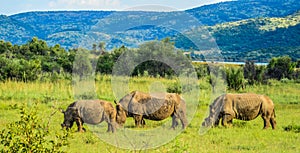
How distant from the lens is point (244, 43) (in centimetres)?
11338

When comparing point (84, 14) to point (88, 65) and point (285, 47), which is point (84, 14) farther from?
point (88, 65)

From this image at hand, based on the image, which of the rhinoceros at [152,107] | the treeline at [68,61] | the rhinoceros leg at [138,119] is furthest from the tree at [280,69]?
the rhinoceros leg at [138,119]

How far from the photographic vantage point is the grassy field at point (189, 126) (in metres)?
10.9

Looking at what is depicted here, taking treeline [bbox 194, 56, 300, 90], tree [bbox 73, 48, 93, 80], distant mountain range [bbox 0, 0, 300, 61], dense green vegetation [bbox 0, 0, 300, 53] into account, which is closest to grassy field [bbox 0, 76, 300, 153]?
treeline [bbox 194, 56, 300, 90]

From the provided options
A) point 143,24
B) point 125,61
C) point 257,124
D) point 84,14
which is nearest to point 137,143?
point 257,124

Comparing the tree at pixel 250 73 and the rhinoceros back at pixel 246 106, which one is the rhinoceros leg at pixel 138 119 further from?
the tree at pixel 250 73

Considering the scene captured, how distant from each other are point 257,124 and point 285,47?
89.5 meters

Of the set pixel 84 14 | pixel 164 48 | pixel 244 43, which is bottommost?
pixel 164 48

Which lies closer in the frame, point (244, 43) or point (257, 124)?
point (257, 124)

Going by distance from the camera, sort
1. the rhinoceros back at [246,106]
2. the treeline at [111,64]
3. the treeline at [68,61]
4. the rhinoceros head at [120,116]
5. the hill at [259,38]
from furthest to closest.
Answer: the hill at [259,38], the treeline at [68,61], the treeline at [111,64], the rhinoceros back at [246,106], the rhinoceros head at [120,116]

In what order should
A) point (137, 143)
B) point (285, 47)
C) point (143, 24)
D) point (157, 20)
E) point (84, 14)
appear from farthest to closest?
1. point (84, 14)
2. point (285, 47)
3. point (157, 20)
4. point (143, 24)
5. point (137, 143)

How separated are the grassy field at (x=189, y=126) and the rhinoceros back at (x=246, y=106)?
0.36m

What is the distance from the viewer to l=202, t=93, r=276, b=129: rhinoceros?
14531mm

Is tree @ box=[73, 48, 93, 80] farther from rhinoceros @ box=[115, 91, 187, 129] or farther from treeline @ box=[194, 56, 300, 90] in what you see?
rhinoceros @ box=[115, 91, 187, 129]
